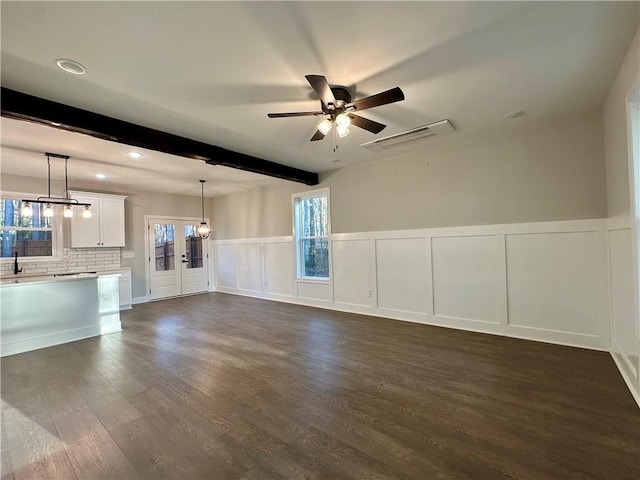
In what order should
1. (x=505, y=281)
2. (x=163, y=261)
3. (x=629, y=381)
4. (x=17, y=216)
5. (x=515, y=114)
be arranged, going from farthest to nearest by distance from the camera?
(x=163, y=261) → (x=17, y=216) → (x=505, y=281) → (x=515, y=114) → (x=629, y=381)

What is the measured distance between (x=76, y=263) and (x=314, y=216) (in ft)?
16.4

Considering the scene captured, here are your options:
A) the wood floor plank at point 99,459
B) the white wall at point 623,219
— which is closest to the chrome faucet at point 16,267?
the wood floor plank at point 99,459

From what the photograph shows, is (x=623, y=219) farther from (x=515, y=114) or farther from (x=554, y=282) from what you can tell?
(x=515, y=114)

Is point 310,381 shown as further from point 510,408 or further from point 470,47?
point 470,47

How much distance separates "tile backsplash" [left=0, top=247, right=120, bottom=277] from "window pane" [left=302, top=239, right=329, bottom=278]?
425cm

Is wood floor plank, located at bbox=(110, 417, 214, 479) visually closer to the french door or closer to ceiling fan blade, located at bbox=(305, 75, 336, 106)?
ceiling fan blade, located at bbox=(305, 75, 336, 106)

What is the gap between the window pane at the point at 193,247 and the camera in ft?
26.3

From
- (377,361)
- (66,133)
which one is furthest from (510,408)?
(66,133)

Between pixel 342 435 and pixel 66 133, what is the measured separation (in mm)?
4449

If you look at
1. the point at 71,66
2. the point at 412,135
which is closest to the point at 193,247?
the point at 71,66

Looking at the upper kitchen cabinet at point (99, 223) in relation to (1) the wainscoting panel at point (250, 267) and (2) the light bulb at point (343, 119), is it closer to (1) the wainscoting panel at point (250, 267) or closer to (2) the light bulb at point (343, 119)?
(1) the wainscoting panel at point (250, 267)

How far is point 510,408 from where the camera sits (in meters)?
2.24

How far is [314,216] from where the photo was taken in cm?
627

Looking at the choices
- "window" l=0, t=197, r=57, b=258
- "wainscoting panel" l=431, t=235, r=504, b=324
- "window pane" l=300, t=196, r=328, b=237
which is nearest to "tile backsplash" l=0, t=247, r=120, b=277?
"window" l=0, t=197, r=57, b=258
